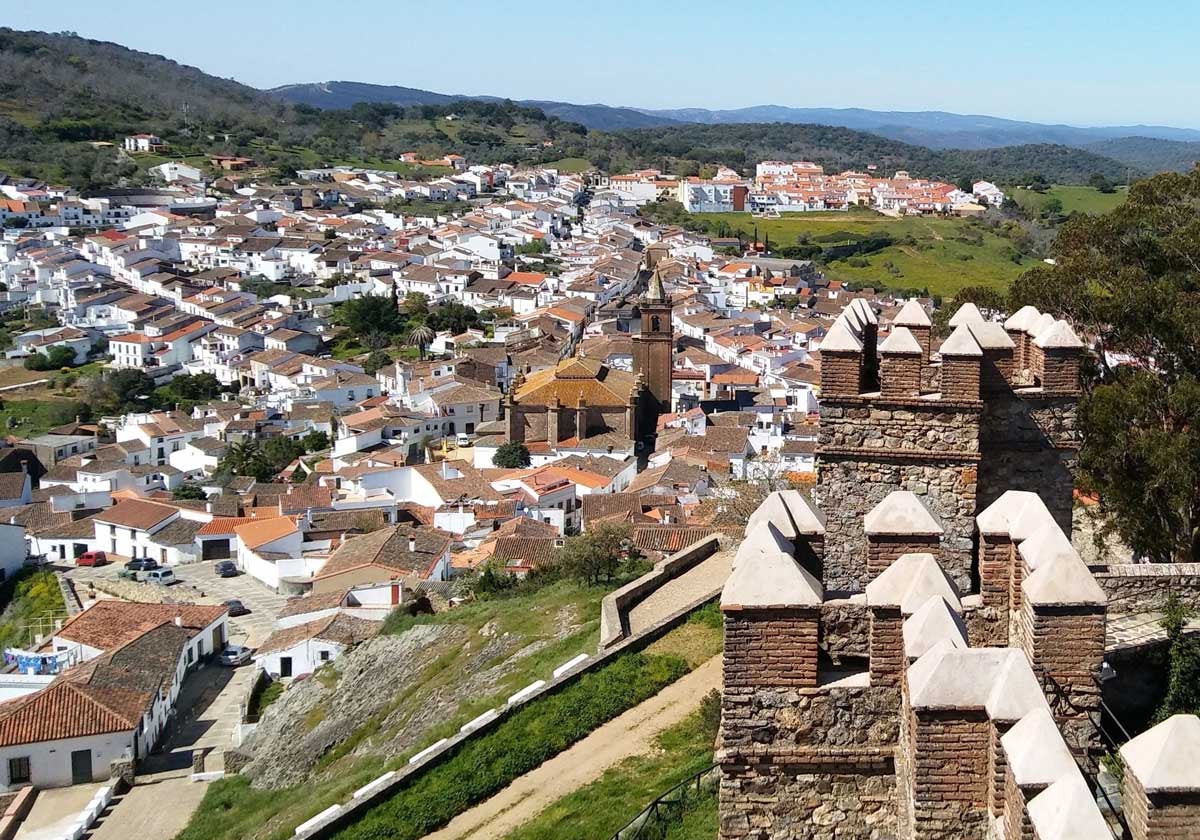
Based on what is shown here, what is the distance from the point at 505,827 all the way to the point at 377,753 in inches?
215

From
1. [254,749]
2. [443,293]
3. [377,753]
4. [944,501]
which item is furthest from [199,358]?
[944,501]

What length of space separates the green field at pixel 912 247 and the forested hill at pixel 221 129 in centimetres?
3976

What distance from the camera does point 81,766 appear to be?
2158 centimetres

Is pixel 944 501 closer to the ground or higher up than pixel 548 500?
higher up

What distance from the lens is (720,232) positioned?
104250mm

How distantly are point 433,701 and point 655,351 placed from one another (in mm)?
31480

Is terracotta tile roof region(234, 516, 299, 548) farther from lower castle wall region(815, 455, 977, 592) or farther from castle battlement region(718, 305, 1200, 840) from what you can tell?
castle battlement region(718, 305, 1200, 840)

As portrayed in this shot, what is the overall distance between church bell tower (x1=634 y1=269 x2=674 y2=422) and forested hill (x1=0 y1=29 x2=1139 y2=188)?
265ft

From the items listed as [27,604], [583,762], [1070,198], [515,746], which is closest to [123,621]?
[27,604]

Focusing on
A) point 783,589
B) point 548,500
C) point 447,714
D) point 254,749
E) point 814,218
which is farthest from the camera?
point 814,218

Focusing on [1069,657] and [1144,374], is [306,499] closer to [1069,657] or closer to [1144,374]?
[1144,374]

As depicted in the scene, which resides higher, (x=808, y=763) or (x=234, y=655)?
(x=808, y=763)

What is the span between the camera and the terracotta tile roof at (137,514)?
124ft

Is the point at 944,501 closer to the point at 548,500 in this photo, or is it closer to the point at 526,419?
the point at 548,500
